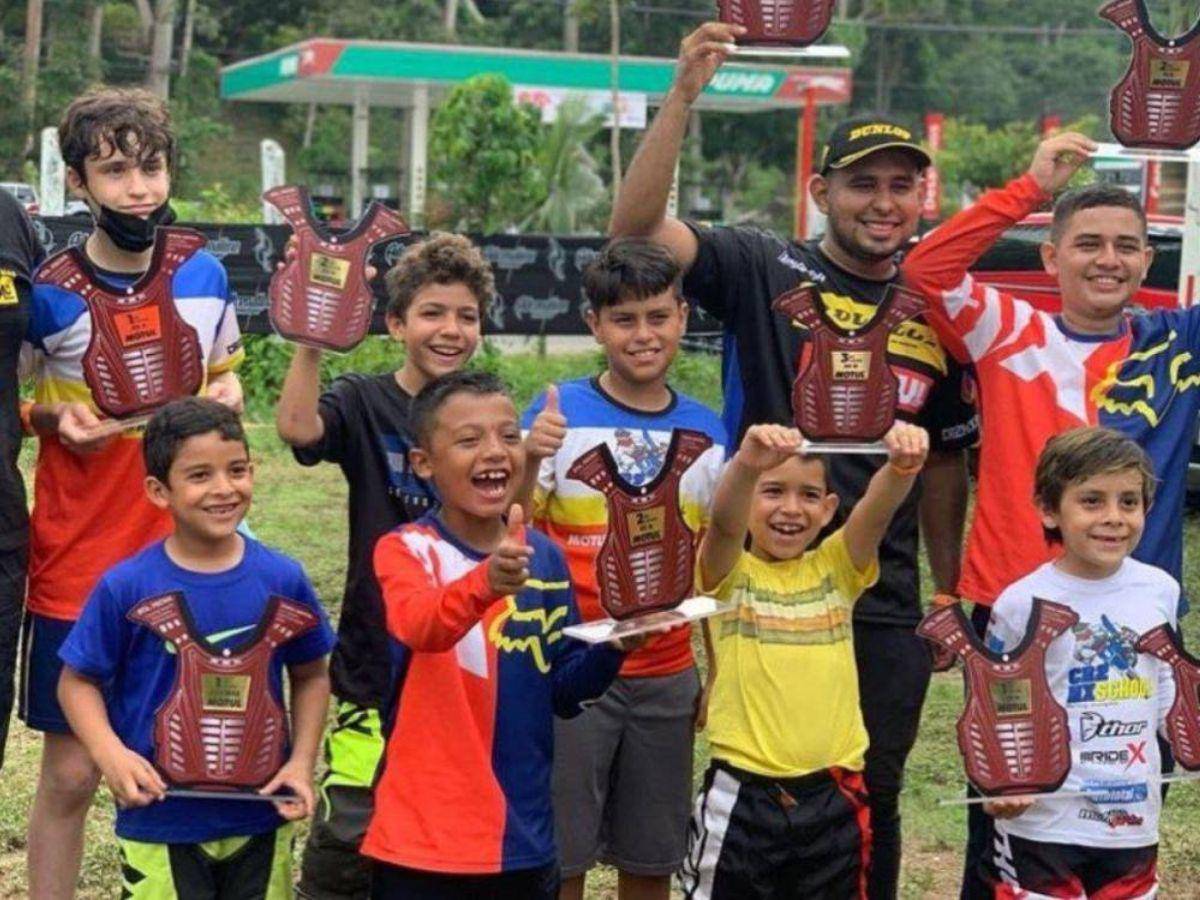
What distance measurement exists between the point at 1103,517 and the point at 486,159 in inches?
682

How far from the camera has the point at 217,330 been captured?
4.48 meters

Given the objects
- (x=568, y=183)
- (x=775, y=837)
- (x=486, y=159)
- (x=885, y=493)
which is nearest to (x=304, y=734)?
(x=775, y=837)

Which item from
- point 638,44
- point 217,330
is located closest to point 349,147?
point 638,44

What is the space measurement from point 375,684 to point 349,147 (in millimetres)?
41478

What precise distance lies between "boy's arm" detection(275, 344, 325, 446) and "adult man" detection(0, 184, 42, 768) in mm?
588

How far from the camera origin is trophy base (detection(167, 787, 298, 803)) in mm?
3717

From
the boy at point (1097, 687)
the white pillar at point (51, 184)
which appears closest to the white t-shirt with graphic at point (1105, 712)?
the boy at point (1097, 687)

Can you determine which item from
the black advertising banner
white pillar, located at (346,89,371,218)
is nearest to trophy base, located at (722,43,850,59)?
the black advertising banner

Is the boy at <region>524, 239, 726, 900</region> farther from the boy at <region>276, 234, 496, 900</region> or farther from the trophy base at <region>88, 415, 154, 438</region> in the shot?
the trophy base at <region>88, 415, 154, 438</region>

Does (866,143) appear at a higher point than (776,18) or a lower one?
lower

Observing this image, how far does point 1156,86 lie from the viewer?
445cm

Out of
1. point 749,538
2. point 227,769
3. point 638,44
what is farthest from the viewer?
point 638,44

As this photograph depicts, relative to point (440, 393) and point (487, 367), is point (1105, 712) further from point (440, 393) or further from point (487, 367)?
point (487, 367)

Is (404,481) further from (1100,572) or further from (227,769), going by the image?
(1100,572)
